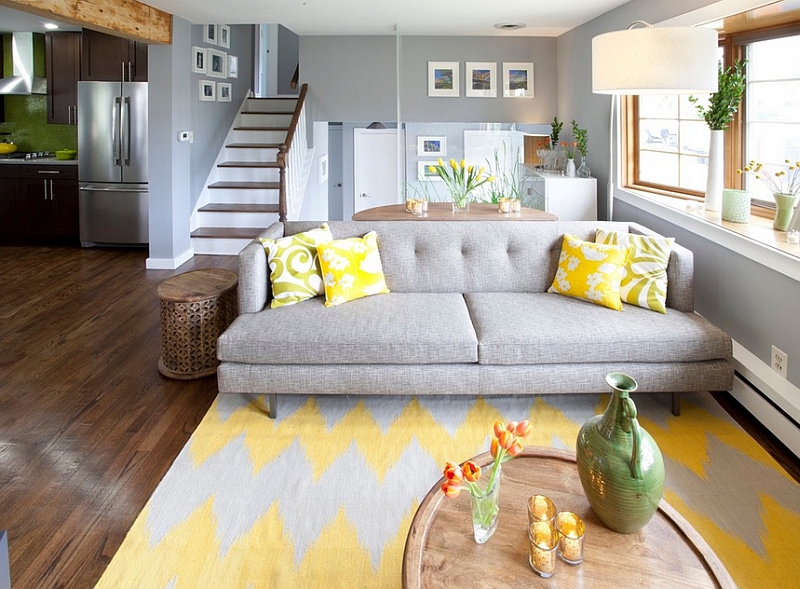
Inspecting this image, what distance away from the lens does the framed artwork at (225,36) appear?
6844 millimetres

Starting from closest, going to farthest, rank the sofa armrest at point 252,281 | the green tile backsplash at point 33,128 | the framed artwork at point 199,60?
1. the sofa armrest at point 252,281
2. the framed artwork at point 199,60
3. the green tile backsplash at point 33,128

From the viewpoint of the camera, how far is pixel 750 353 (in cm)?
302

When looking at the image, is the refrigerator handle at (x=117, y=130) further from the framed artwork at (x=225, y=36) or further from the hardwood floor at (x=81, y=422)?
the hardwood floor at (x=81, y=422)

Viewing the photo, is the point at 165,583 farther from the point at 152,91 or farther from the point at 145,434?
the point at 152,91

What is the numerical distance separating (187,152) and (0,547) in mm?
5343

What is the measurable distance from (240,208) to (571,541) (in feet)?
19.1

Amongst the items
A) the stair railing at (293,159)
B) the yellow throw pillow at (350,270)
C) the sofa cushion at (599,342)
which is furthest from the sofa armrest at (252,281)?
the stair railing at (293,159)

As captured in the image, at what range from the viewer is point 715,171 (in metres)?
3.72

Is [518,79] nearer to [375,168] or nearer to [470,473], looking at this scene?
[375,168]

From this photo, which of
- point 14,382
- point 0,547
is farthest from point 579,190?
Result: point 0,547

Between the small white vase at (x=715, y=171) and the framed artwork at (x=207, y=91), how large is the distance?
4831 millimetres

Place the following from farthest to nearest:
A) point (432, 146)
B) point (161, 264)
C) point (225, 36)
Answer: point (225, 36), point (432, 146), point (161, 264)

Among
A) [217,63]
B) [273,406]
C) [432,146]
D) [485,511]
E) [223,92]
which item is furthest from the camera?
[223,92]

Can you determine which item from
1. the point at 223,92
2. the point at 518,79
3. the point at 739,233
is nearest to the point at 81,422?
the point at 739,233
